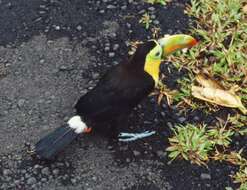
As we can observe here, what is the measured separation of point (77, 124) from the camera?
12.8ft

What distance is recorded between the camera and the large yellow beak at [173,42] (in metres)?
3.94

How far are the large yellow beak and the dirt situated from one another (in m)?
0.49

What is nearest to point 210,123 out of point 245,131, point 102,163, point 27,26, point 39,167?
point 245,131

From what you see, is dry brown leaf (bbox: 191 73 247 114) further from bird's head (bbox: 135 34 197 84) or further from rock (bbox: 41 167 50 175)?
rock (bbox: 41 167 50 175)

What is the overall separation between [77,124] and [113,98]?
1.06 ft

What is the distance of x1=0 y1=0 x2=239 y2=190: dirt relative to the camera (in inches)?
151

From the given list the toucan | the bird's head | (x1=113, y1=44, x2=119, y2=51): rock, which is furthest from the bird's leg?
(x1=113, y1=44, x2=119, y2=51): rock

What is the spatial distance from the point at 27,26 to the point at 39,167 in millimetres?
1519

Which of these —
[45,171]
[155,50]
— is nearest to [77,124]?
[45,171]

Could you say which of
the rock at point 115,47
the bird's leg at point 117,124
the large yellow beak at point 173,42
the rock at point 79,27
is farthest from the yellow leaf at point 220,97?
the rock at point 79,27

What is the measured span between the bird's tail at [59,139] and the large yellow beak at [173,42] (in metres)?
0.77

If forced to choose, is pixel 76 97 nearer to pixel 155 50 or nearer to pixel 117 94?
pixel 117 94

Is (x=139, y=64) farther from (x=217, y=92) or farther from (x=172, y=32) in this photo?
(x=172, y=32)

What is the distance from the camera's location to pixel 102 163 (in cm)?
391
